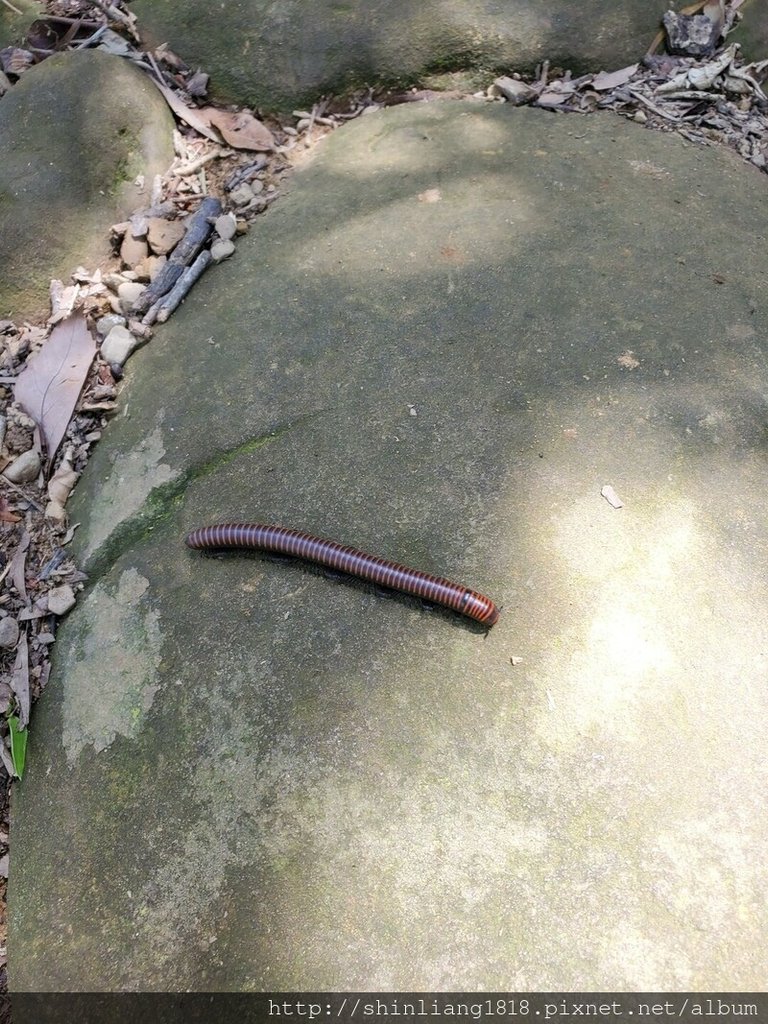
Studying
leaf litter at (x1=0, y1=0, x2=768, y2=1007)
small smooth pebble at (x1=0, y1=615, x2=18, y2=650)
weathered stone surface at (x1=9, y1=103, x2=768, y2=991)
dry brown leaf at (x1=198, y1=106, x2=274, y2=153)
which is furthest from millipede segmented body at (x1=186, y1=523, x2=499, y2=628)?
dry brown leaf at (x1=198, y1=106, x2=274, y2=153)

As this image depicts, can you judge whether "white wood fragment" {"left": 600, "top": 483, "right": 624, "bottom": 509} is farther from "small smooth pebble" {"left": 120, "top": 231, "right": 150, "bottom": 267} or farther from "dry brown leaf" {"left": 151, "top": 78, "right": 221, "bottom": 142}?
"dry brown leaf" {"left": 151, "top": 78, "right": 221, "bottom": 142}

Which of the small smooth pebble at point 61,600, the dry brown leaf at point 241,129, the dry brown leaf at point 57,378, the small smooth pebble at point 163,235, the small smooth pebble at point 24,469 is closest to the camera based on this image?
the small smooth pebble at point 61,600

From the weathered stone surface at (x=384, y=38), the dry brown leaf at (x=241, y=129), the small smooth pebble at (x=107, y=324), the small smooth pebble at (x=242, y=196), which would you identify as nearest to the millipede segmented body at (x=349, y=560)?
the small smooth pebble at (x=107, y=324)

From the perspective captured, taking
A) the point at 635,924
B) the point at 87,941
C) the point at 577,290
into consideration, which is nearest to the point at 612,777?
the point at 635,924

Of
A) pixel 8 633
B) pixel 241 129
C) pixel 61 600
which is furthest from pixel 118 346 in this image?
pixel 241 129

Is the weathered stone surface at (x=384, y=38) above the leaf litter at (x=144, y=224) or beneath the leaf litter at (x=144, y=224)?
above

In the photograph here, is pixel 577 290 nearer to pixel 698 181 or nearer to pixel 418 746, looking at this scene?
pixel 698 181

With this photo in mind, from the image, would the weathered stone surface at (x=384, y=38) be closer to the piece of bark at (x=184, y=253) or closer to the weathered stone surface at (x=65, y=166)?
the weathered stone surface at (x=65, y=166)
